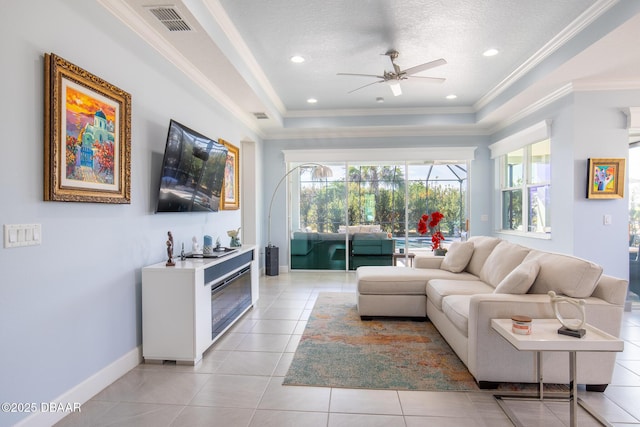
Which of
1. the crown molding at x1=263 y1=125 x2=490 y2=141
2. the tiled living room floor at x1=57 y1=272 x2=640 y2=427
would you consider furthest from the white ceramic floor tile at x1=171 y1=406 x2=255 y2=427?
the crown molding at x1=263 y1=125 x2=490 y2=141

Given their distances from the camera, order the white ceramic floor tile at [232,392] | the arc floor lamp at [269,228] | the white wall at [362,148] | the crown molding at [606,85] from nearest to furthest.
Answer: the white ceramic floor tile at [232,392]
the crown molding at [606,85]
the arc floor lamp at [269,228]
the white wall at [362,148]

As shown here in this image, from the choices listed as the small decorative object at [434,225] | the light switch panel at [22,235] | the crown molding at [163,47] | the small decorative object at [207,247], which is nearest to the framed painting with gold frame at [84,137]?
the light switch panel at [22,235]

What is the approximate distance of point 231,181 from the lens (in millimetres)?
4906

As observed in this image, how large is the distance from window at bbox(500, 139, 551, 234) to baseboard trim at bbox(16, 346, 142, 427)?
16.4 feet

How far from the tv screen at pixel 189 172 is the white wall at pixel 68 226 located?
0.46ft

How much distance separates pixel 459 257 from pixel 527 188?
7.07ft

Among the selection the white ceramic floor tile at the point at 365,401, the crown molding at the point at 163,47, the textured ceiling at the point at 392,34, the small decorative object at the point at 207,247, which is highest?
the textured ceiling at the point at 392,34

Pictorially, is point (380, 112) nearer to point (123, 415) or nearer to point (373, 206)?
point (373, 206)

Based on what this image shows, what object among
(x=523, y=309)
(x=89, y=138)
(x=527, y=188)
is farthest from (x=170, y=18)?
(x=527, y=188)

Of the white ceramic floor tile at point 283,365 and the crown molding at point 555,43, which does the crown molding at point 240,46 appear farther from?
the crown molding at point 555,43

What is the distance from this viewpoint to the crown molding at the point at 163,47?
240 cm

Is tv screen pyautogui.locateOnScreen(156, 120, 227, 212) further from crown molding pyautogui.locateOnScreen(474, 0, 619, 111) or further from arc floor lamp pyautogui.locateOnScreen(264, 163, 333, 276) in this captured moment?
crown molding pyautogui.locateOnScreen(474, 0, 619, 111)

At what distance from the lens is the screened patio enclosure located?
6629mm

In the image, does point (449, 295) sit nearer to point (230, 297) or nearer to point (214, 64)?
point (230, 297)
